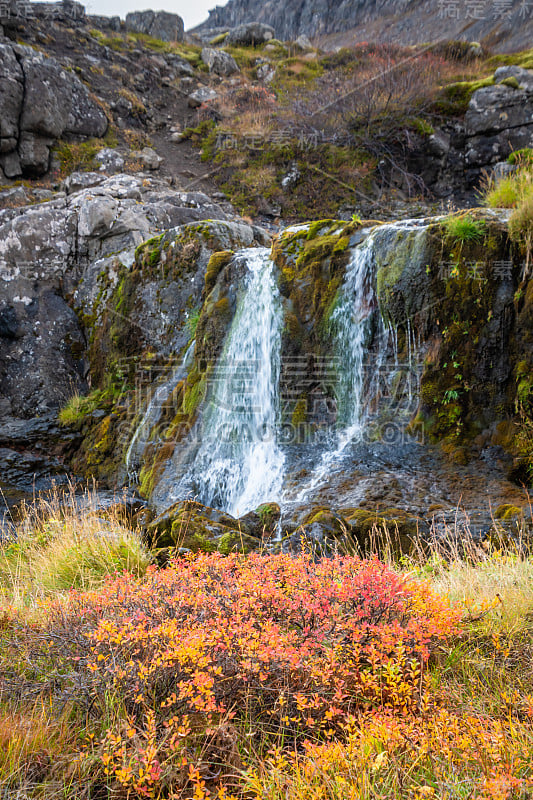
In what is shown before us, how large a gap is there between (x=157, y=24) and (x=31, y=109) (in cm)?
1525

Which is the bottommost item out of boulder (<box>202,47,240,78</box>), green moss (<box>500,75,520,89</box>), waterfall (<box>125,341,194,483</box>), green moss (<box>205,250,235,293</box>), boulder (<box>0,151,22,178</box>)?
waterfall (<box>125,341,194,483</box>)

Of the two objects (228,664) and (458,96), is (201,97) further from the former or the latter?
(228,664)

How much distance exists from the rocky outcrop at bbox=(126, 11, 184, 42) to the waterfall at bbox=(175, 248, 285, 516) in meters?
25.6

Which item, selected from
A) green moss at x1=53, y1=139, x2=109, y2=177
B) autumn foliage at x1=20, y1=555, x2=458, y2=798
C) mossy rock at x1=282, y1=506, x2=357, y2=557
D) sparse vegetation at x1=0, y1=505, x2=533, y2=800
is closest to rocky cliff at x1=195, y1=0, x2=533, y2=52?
green moss at x1=53, y1=139, x2=109, y2=177

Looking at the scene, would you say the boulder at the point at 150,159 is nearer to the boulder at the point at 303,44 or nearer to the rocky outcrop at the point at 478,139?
the rocky outcrop at the point at 478,139

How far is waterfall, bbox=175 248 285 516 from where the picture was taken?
22.6ft

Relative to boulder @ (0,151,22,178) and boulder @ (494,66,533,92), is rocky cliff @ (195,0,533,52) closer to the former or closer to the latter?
boulder @ (494,66,533,92)

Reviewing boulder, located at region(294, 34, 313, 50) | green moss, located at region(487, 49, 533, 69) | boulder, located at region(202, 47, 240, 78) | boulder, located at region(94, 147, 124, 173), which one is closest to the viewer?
green moss, located at region(487, 49, 533, 69)

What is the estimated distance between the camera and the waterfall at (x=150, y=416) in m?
8.76

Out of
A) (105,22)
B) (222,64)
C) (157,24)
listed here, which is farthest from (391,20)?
(105,22)

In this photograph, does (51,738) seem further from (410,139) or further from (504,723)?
(410,139)

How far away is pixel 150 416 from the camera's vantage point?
361 inches

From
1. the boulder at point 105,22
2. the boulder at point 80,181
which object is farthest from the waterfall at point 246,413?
the boulder at point 105,22

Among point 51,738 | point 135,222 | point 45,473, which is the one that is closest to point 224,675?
point 51,738
